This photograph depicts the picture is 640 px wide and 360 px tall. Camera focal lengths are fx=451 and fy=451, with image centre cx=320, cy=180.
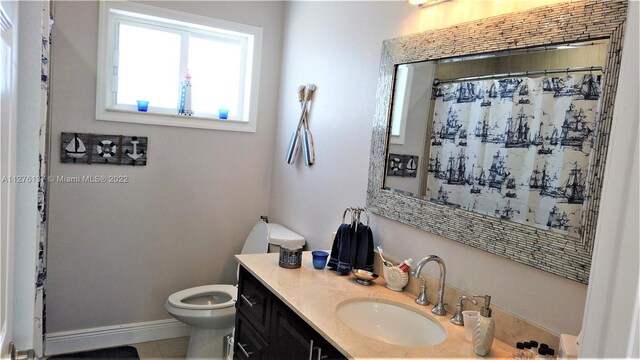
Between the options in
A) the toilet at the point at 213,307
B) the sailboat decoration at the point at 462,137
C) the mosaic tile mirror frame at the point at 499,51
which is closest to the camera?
the mosaic tile mirror frame at the point at 499,51

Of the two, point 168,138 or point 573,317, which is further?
point 168,138

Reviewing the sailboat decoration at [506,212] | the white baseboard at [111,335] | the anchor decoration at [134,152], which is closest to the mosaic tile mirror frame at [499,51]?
the sailboat decoration at [506,212]

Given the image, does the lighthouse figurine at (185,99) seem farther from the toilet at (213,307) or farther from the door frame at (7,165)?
the door frame at (7,165)

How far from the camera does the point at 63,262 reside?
2.77 metres

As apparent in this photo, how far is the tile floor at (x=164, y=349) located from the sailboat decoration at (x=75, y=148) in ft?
4.29

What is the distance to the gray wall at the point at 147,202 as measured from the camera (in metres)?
2.67

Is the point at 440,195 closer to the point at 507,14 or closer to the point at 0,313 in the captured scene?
the point at 507,14

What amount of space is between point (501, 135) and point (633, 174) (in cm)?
113

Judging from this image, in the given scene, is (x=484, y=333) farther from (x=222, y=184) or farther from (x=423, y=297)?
(x=222, y=184)

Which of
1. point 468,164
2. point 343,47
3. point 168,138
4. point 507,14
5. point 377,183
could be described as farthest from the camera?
point 168,138

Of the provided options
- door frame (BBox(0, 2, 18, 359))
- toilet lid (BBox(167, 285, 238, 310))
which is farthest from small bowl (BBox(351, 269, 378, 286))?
door frame (BBox(0, 2, 18, 359))

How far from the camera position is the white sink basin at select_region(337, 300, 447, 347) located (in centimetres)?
169

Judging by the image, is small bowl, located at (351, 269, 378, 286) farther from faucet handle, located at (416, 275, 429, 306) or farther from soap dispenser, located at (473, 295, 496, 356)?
soap dispenser, located at (473, 295, 496, 356)

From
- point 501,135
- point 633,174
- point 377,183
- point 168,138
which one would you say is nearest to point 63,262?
point 168,138
